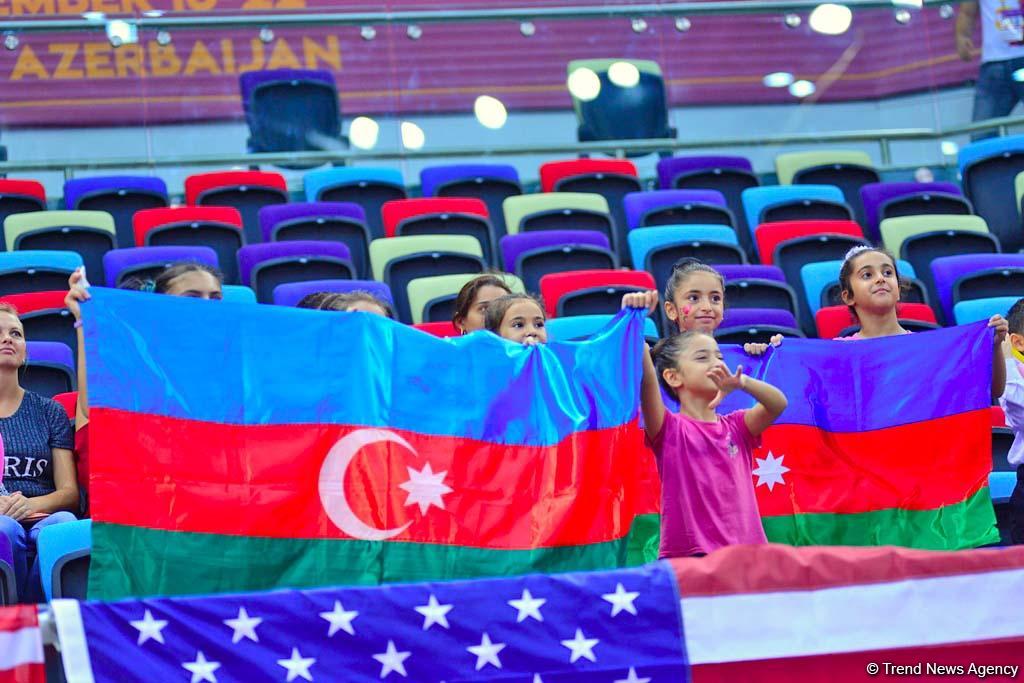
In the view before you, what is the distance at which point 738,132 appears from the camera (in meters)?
10.2

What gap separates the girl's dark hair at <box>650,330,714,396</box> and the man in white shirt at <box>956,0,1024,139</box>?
6.00 meters

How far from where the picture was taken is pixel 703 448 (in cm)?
436

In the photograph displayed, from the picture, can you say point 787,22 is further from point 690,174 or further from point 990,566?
point 990,566

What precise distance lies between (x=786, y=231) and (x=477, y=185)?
1.95 meters

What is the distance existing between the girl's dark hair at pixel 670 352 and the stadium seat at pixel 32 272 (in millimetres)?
3440

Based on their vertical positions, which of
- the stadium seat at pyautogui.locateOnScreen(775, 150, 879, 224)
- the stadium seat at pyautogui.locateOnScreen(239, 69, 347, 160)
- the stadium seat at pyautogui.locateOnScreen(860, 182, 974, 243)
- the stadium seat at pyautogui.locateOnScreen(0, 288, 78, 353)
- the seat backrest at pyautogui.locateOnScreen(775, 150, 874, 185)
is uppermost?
the stadium seat at pyautogui.locateOnScreen(239, 69, 347, 160)

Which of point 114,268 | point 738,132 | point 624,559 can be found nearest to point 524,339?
point 624,559

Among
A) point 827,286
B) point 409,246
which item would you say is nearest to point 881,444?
point 827,286

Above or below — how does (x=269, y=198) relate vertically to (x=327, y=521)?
above

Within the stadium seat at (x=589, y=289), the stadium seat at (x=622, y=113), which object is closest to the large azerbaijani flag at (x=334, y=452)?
the stadium seat at (x=589, y=289)

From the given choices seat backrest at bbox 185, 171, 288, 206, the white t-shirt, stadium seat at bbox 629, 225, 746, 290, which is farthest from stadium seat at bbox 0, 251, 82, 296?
the white t-shirt

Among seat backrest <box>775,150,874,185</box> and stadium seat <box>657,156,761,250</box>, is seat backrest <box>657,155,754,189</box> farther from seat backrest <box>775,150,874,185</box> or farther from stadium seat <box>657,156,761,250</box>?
seat backrest <box>775,150,874,185</box>

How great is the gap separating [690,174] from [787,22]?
2061 millimetres

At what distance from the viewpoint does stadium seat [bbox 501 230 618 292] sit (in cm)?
751
